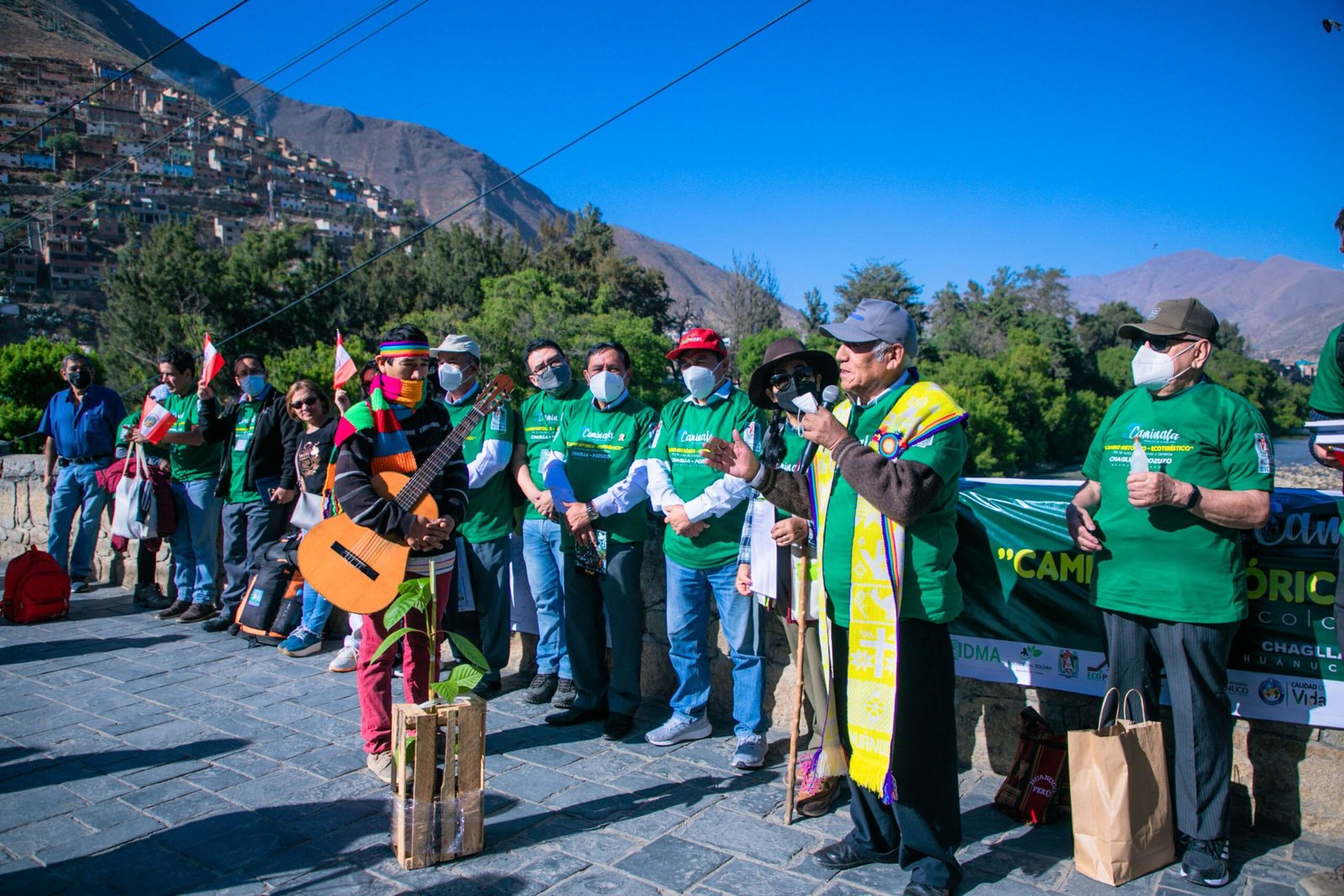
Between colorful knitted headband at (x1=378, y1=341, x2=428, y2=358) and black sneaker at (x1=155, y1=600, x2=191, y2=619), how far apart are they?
15.5 feet

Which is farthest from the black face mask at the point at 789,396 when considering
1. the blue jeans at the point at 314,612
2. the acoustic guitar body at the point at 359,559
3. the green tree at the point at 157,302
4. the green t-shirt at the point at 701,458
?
the green tree at the point at 157,302

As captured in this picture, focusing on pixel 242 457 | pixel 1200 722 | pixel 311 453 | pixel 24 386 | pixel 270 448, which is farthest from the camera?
pixel 24 386

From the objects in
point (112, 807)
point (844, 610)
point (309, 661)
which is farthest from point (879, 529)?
point (309, 661)

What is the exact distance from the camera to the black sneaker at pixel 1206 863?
3.21 metres

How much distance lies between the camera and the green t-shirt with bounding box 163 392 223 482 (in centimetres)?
767

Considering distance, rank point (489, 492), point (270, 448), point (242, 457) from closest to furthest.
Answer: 1. point (489, 492)
2. point (270, 448)
3. point (242, 457)

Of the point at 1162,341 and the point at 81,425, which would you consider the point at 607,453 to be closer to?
the point at 1162,341

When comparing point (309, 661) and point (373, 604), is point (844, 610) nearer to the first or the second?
point (373, 604)

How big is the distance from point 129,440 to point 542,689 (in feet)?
16.8

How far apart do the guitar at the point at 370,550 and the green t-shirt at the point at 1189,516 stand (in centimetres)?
297

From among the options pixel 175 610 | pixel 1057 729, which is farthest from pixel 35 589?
pixel 1057 729

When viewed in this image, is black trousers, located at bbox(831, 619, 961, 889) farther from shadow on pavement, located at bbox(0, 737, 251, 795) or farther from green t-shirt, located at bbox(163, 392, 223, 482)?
green t-shirt, located at bbox(163, 392, 223, 482)

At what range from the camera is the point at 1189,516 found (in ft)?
11.0

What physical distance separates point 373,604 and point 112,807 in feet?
4.63
